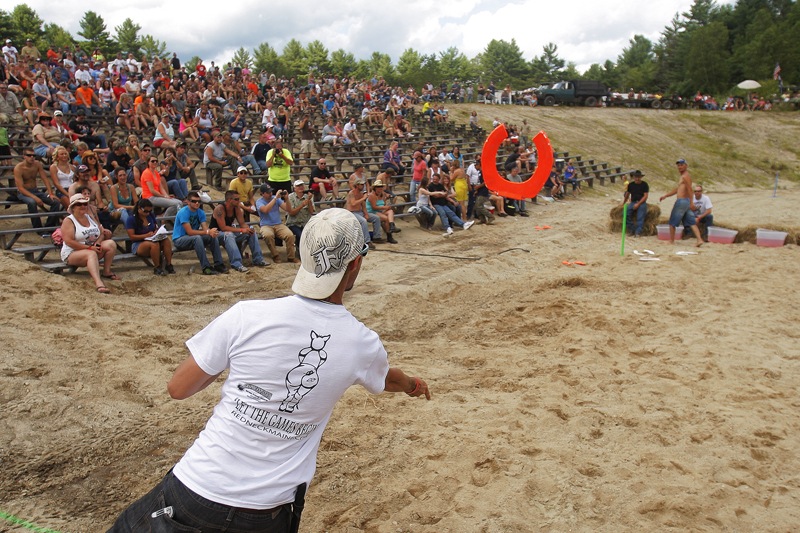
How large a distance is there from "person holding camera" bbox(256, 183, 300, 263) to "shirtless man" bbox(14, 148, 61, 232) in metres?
3.32

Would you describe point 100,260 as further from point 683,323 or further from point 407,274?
point 683,323

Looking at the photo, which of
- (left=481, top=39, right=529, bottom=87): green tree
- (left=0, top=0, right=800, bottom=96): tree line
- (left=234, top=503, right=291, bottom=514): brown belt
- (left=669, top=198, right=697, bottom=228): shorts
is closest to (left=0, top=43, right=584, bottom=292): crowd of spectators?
(left=669, top=198, right=697, bottom=228): shorts

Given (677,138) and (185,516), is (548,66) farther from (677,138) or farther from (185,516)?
(185,516)

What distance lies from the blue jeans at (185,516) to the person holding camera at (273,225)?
919 centimetres

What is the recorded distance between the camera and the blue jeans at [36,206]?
10.2 m

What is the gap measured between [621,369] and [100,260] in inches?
298

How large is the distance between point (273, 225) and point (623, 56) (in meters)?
85.7

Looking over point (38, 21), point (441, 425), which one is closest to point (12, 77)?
point (441, 425)

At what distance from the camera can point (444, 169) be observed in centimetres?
1667

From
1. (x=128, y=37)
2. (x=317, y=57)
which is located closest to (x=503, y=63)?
(x=317, y=57)

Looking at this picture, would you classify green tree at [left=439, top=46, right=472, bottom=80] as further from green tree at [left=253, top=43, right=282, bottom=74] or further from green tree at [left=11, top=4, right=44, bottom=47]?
green tree at [left=11, top=4, right=44, bottom=47]

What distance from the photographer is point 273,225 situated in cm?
1138

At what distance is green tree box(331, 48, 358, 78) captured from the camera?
2795 inches

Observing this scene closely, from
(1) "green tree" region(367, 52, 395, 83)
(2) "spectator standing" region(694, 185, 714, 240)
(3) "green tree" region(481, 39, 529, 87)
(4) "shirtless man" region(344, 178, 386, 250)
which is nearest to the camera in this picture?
(4) "shirtless man" region(344, 178, 386, 250)
